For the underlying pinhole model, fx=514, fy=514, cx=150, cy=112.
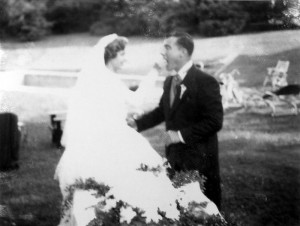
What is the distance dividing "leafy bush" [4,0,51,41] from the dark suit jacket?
1020 mm

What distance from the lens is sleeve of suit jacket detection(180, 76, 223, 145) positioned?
3.61m

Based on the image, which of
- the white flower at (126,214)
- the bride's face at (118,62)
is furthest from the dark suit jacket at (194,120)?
the white flower at (126,214)

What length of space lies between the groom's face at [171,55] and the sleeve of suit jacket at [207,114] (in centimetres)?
22

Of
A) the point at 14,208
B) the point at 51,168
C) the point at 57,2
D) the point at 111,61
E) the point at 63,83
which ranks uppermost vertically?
the point at 57,2

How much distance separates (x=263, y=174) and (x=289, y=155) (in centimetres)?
24

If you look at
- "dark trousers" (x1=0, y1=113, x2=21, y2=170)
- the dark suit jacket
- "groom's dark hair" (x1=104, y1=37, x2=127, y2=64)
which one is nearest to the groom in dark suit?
the dark suit jacket

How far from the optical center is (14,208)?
12.8 feet

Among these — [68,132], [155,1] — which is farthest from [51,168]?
[155,1]

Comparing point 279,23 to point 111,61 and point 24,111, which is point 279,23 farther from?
point 24,111

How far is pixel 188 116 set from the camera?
366cm

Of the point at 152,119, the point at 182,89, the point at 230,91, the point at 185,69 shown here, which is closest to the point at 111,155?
the point at 152,119

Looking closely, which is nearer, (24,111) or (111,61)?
(111,61)

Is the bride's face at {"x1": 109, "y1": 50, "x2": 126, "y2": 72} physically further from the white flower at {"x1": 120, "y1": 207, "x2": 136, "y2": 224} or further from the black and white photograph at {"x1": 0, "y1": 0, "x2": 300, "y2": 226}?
the white flower at {"x1": 120, "y1": 207, "x2": 136, "y2": 224}

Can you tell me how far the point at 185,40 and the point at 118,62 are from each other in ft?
1.67
